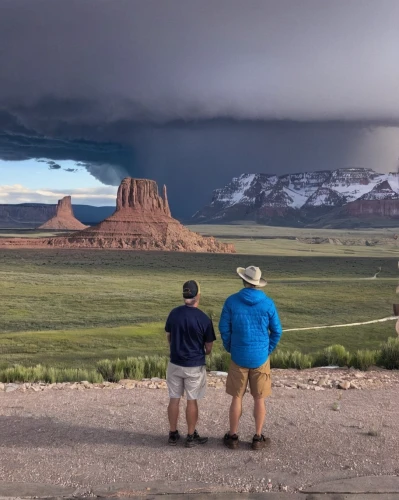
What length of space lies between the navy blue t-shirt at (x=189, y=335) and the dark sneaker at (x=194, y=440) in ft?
2.86

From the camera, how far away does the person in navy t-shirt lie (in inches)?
290

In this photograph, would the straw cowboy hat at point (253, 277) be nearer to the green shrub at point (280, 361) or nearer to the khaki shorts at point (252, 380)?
the khaki shorts at point (252, 380)

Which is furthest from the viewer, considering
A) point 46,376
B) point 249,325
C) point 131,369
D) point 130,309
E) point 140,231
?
point 140,231

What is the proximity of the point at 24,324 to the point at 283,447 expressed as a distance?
26377mm

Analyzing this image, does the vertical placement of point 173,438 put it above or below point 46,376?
above

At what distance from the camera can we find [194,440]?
746 cm

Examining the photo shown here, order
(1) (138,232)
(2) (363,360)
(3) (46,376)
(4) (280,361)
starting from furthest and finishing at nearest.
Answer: (1) (138,232), (4) (280,361), (2) (363,360), (3) (46,376)

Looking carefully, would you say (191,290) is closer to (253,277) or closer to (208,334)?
(208,334)

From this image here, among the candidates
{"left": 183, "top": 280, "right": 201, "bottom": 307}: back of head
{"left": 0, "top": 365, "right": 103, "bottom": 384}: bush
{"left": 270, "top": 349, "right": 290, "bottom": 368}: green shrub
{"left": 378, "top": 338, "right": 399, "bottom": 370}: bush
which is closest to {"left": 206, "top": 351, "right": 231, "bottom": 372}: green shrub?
{"left": 270, "top": 349, "right": 290, "bottom": 368}: green shrub

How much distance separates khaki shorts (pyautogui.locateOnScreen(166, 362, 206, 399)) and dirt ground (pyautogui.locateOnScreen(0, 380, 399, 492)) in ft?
2.16

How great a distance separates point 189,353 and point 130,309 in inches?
1227

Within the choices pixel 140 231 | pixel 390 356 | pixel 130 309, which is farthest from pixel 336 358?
pixel 140 231

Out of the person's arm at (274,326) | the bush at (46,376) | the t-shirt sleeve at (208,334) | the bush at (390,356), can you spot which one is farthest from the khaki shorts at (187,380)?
the bush at (390,356)

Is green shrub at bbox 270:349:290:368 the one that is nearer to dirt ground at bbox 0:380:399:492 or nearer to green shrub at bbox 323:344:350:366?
green shrub at bbox 323:344:350:366
